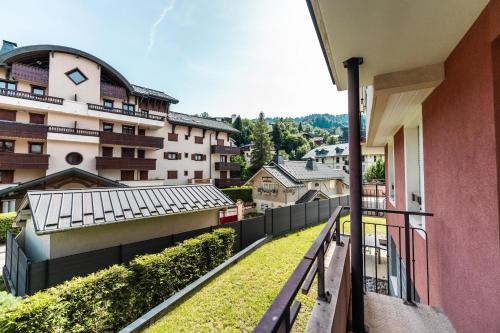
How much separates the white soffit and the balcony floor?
299 centimetres

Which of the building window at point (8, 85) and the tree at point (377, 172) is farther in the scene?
the tree at point (377, 172)

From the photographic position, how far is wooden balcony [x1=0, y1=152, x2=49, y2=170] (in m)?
13.1

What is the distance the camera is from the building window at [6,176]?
527 inches

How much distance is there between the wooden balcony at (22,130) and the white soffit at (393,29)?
748 inches

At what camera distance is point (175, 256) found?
5.66 meters

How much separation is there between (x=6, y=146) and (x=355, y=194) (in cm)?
2034

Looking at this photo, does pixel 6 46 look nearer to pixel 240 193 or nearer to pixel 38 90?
pixel 38 90

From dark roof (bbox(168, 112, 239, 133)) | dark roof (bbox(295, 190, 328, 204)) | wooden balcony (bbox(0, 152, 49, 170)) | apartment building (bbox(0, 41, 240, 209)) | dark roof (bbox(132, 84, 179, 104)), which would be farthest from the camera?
dark roof (bbox(168, 112, 239, 133))

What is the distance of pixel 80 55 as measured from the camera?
1631 cm

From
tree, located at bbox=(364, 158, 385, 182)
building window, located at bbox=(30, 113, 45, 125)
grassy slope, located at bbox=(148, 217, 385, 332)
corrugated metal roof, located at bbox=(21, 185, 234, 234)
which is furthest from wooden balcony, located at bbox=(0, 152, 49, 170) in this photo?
tree, located at bbox=(364, 158, 385, 182)

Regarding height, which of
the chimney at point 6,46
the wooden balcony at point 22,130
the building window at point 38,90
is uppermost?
the chimney at point 6,46

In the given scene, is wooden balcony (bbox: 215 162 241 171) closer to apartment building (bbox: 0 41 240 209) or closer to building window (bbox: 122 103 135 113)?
apartment building (bbox: 0 41 240 209)

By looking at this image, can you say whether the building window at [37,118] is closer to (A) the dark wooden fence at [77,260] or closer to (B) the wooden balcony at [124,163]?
(B) the wooden balcony at [124,163]

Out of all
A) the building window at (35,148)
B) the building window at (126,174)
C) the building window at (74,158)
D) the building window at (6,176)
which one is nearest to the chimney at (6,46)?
the building window at (35,148)
